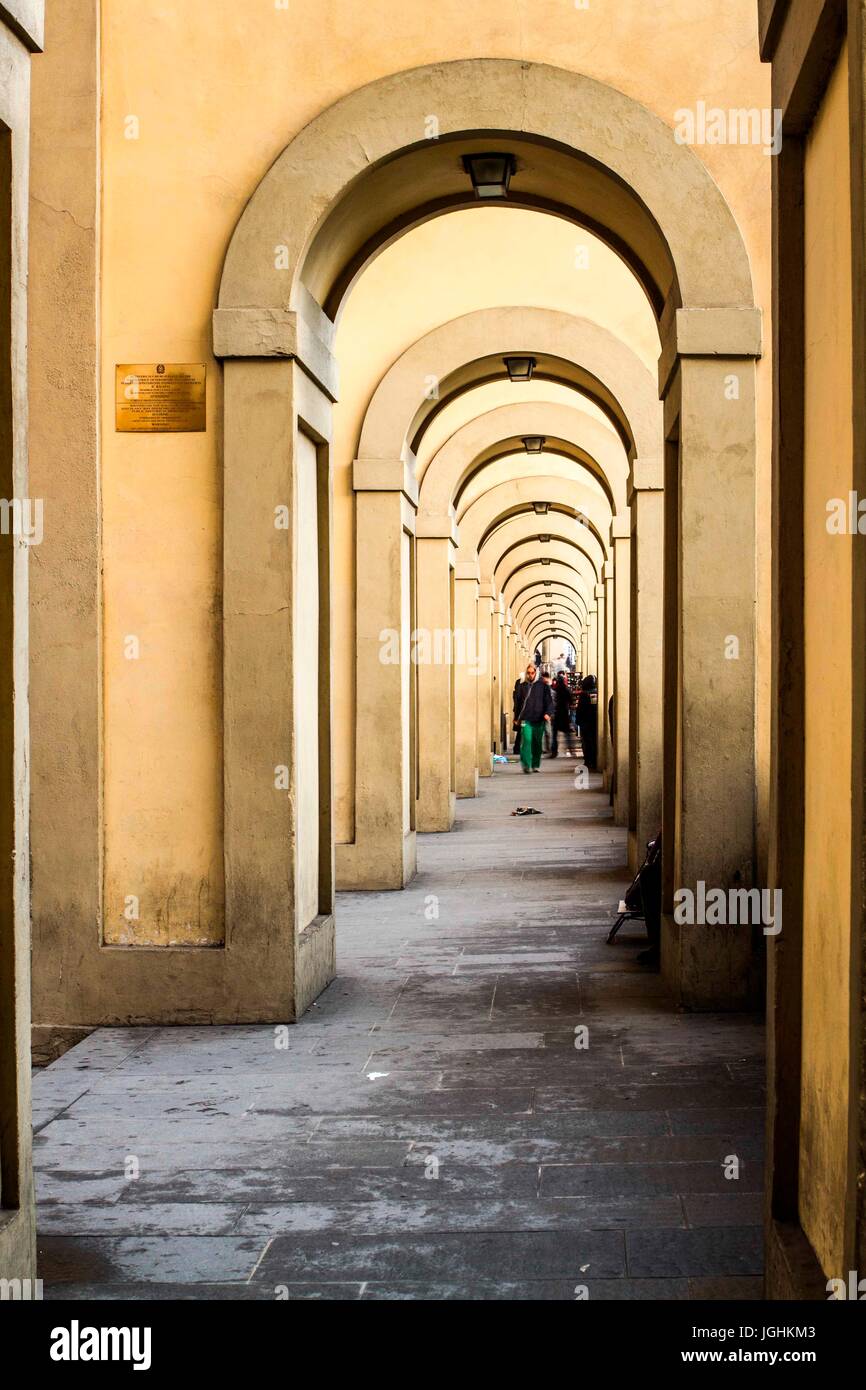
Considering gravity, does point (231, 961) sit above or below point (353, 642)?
below

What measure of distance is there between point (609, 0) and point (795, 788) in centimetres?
563

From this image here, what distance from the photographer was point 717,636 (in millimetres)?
7402

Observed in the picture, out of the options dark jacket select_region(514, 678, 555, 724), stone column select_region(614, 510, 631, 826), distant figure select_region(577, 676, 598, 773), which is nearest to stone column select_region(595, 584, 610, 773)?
dark jacket select_region(514, 678, 555, 724)

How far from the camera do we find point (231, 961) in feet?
24.0

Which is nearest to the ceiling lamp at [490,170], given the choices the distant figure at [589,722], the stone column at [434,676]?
the stone column at [434,676]

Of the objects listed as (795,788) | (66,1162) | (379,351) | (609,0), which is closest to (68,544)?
(66,1162)

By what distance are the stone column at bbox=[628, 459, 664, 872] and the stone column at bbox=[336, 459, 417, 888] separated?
198 centimetres

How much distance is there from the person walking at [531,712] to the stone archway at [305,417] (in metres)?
16.9

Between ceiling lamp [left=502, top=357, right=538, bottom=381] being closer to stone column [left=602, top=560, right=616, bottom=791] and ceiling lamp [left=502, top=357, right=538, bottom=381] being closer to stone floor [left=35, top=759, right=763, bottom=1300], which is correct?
stone column [left=602, top=560, right=616, bottom=791]

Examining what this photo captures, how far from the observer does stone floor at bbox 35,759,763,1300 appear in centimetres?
407

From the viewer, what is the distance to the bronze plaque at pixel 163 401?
7.41 m

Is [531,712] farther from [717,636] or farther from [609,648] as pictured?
[717,636]

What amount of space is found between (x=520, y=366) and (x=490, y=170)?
564 cm
